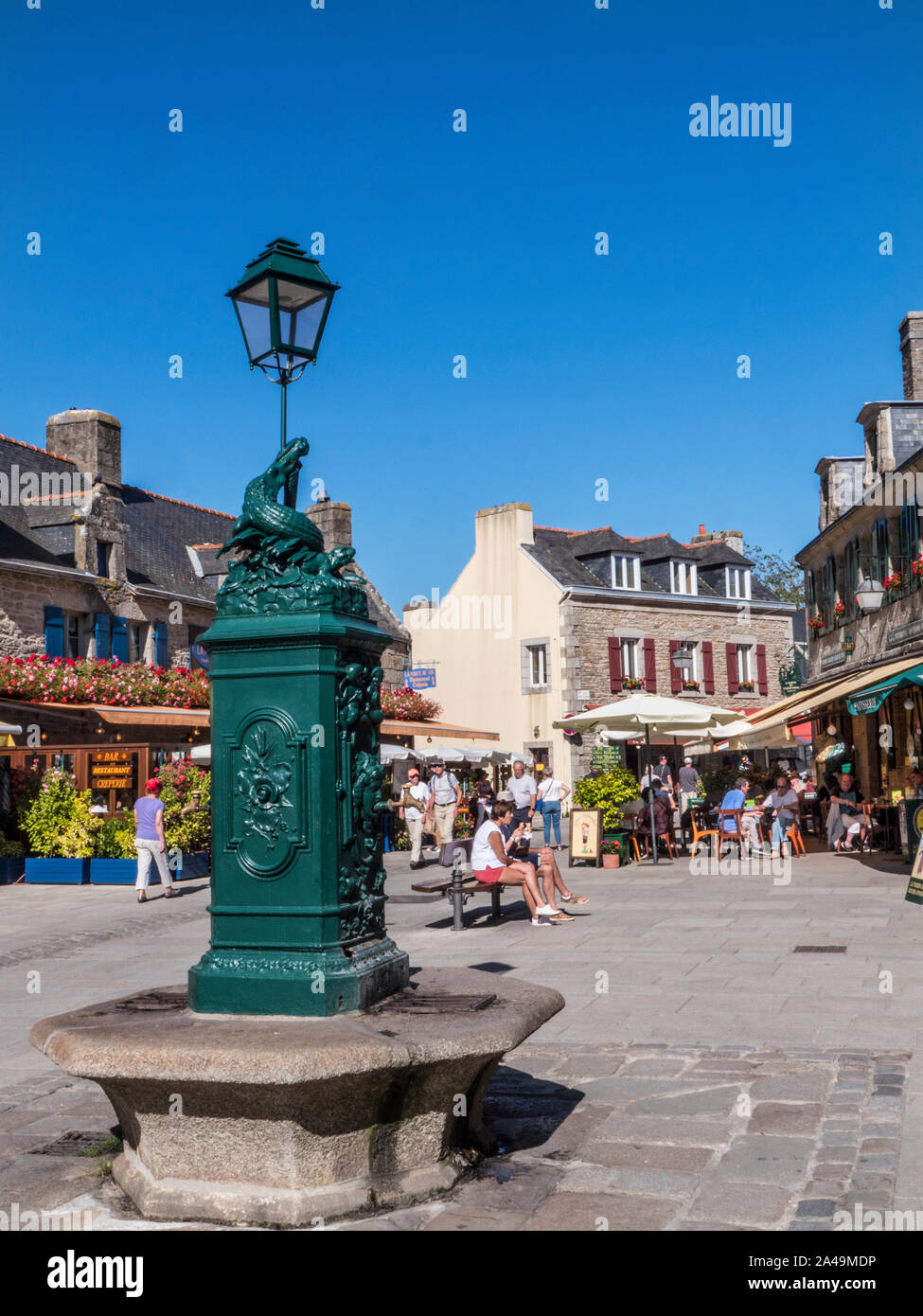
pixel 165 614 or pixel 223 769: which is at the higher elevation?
pixel 165 614

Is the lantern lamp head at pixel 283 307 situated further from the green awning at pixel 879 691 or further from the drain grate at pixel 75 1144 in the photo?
the green awning at pixel 879 691

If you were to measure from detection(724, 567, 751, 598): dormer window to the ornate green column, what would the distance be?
37.4 m

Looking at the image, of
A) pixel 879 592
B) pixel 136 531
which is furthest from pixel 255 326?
pixel 136 531

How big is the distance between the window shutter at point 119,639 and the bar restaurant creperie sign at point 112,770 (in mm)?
8161

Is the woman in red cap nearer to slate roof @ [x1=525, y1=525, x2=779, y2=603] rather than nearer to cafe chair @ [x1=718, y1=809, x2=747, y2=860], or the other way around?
cafe chair @ [x1=718, y1=809, x2=747, y2=860]

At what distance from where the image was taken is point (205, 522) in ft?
112

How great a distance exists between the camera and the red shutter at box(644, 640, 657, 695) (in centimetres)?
3784

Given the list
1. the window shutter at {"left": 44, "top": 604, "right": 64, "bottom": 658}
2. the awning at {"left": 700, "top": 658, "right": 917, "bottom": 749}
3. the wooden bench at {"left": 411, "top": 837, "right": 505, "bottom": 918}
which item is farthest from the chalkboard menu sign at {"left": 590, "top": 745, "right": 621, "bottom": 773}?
the window shutter at {"left": 44, "top": 604, "right": 64, "bottom": 658}
